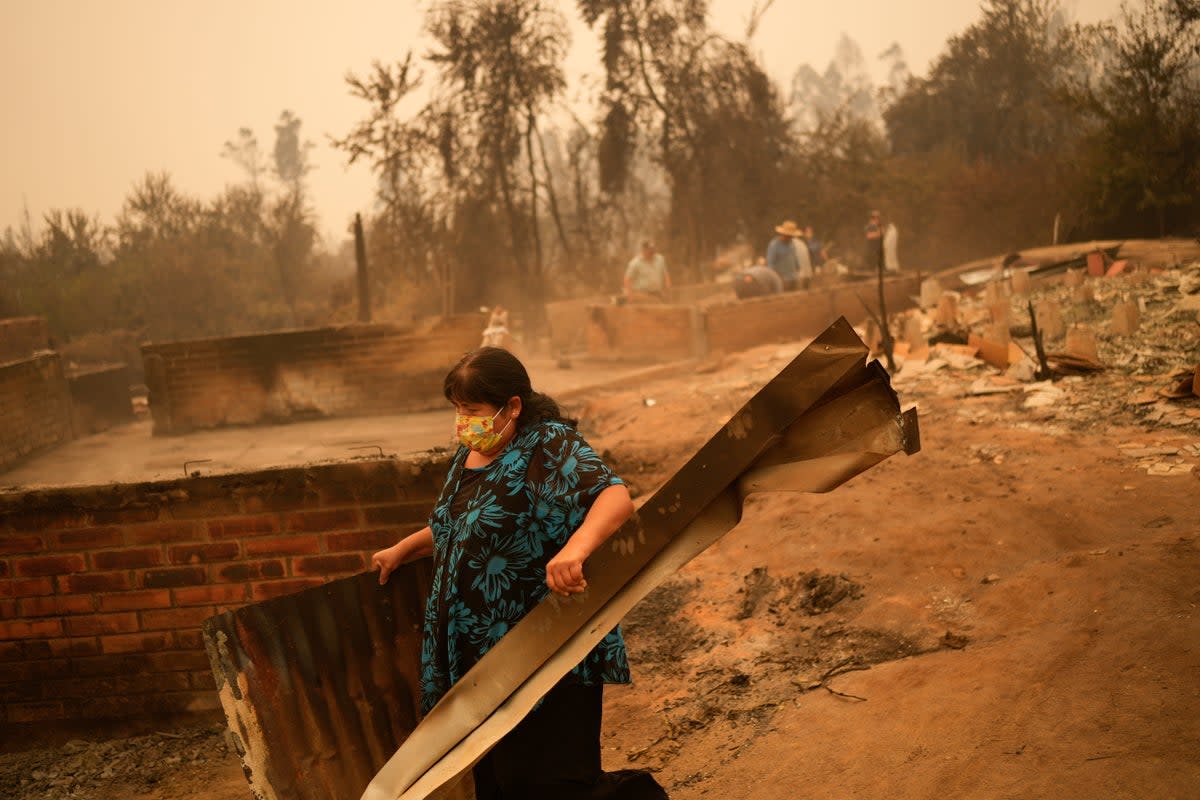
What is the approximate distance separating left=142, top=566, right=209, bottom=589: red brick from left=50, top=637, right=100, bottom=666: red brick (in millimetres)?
345

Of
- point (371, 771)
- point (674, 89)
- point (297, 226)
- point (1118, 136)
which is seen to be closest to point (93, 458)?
point (371, 771)

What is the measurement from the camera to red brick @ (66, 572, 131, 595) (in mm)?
4039

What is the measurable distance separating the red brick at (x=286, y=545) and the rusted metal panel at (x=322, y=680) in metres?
1.03

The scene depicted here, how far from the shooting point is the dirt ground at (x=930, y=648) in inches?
113

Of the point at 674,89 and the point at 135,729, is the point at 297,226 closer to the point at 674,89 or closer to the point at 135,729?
the point at 674,89

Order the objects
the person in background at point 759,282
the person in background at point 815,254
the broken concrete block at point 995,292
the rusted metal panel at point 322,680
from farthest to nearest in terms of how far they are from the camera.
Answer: the person in background at point 815,254 → the person in background at point 759,282 → the broken concrete block at point 995,292 → the rusted metal panel at point 322,680

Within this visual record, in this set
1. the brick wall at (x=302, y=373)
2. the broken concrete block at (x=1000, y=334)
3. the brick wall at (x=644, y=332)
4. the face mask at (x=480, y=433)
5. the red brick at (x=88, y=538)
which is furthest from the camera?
the brick wall at (x=644, y=332)

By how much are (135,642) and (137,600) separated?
180mm

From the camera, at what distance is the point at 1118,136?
16969 millimetres

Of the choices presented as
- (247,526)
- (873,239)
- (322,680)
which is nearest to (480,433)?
(322,680)

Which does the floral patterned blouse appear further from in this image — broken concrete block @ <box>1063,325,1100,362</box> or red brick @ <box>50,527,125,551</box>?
broken concrete block @ <box>1063,325,1100,362</box>

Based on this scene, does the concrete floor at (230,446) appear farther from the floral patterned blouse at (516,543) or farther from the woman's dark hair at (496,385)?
the floral patterned blouse at (516,543)

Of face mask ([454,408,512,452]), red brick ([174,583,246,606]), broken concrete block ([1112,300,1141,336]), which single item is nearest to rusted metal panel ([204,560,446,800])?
face mask ([454,408,512,452])

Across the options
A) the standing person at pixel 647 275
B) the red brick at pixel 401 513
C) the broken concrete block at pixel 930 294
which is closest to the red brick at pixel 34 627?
the red brick at pixel 401 513
